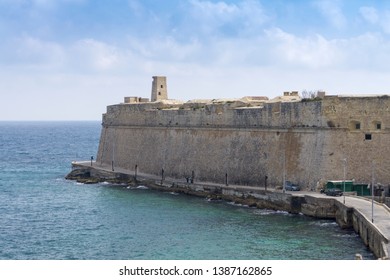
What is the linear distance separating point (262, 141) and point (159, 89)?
678 inches

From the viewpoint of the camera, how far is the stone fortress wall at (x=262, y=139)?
34.3 metres

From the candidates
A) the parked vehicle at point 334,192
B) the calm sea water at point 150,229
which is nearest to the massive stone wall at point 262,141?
the parked vehicle at point 334,192

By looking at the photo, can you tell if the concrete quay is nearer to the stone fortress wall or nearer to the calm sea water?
the calm sea water

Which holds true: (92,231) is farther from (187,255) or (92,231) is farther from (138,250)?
(187,255)

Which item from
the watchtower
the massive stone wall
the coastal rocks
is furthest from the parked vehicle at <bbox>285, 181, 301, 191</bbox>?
the watchtower

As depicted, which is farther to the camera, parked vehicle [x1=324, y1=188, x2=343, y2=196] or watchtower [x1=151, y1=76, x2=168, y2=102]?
watchtower [x1=151, y1=76, x2=168, y2=102]

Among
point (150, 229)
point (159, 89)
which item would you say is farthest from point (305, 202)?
point (159, 89)

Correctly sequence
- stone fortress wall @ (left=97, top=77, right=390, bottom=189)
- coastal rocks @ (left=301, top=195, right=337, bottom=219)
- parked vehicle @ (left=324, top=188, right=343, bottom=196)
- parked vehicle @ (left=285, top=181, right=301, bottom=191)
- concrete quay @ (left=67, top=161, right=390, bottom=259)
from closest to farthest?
1. concrete quay @ (left=67, top=161, right=390, bottom=259)
2. coastal rocks @ (left=301, top=195, right=337, bottom=219)
3. parked vehicle @ (left=324, top=188, right=343, bottom=196)
4. stone fortress wall @ (left=97, top=77, right=390, bottom=189)
5. parked vehicle @ (left=285, top=181, right=301, bottom=191)

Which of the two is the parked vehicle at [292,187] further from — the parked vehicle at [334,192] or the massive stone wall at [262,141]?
the parked vehicle at [334,192]

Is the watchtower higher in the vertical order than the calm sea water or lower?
higher

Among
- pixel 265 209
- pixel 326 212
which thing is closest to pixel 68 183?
pixel 265 209

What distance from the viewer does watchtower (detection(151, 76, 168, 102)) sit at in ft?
178

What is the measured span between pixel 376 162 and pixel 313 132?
339 cm

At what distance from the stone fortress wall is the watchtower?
3.10 m
